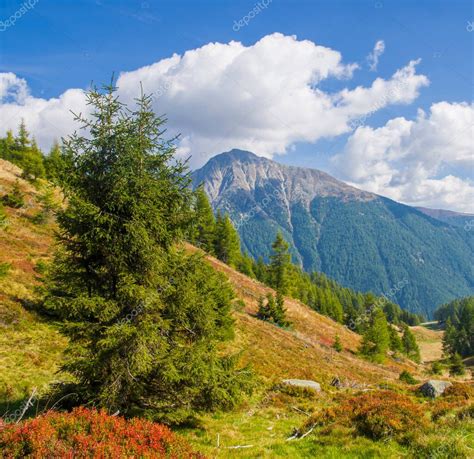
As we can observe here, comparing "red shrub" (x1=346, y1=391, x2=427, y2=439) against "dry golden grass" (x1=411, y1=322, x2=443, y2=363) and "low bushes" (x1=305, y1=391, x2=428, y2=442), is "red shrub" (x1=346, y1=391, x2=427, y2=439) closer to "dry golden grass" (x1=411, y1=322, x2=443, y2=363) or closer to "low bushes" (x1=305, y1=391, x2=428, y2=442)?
"low bushes" (x1=305, y1=391, x2=428, y2=442)

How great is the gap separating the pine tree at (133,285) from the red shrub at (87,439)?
6.90 ft

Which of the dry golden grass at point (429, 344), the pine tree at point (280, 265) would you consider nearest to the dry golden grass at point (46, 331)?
the pine tree at point (280, 265)

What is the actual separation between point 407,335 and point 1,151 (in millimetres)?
108518

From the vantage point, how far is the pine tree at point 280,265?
64.2m

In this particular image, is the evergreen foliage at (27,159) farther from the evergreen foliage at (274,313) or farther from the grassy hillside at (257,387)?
the evergreen foliage at (274,313)

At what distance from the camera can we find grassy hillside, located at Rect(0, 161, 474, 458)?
9.39 meters

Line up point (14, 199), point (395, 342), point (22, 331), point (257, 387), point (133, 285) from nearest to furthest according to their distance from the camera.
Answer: point (133, 285) < point (257, 387) < point (22, 331) < point (14, 199) < point (395, 342)

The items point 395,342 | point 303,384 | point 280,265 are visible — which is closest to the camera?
point 303,384

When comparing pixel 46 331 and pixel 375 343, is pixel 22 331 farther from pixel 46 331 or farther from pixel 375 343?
pixel 375 343

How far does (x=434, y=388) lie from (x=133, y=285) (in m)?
19.9

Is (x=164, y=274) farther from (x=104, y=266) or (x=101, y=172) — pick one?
(x=101, y=172)

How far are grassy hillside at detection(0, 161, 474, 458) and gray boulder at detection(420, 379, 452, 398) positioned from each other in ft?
3.23

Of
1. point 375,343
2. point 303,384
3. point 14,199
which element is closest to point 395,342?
point 375,343

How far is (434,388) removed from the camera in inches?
787
